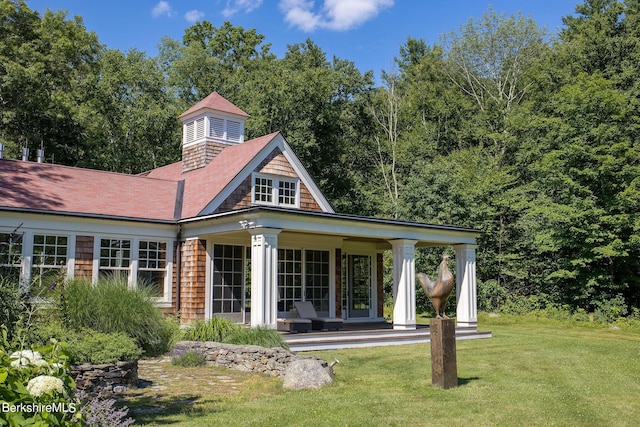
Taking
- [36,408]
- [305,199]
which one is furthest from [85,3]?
[36,408]

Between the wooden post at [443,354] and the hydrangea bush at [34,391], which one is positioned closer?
the hydrangea bush at [34,391]

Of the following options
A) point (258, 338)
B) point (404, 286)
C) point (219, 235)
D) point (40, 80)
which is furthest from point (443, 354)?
point (40, 80)

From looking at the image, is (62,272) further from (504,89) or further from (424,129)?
(504,89)

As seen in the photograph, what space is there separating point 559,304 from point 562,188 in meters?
4.91

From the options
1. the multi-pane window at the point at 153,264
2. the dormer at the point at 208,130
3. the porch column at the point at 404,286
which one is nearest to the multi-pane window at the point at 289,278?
the porch column at the point at 404,286

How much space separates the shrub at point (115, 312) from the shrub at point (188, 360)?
73 centimetres

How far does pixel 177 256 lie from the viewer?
644 inches

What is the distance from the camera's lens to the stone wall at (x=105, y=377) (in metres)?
8.54

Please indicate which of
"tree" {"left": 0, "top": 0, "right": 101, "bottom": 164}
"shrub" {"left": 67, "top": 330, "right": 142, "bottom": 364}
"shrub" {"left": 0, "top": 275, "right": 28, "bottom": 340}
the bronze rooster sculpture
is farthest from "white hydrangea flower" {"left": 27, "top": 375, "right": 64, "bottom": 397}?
"tree" {"left": 0, "top": 0, "right": 101, "bottom": 164}

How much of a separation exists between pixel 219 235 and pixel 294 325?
124 inches

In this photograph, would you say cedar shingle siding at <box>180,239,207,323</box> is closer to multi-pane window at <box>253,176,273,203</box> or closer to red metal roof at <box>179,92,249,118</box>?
multi-pane window at <box>253,176,273,203</box>

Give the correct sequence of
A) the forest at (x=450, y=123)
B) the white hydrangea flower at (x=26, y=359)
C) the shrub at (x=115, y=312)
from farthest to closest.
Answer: the forest at (x=450, y=123) → the shrub at (x=115, y=312) → the white hydrangea flower at (x=26, y=359)

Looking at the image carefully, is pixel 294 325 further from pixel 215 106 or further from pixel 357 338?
pixel 215 106

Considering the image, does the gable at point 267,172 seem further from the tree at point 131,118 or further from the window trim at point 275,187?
the tree at point 131,118
